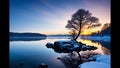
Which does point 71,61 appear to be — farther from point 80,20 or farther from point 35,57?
point 80,20

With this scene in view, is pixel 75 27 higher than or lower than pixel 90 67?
higher

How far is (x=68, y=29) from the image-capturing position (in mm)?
28828

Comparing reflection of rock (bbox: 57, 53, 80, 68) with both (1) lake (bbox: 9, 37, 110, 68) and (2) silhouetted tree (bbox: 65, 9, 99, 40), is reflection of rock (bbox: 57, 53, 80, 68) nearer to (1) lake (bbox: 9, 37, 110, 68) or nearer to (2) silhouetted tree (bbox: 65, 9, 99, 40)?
(1) lake (bbox: 9, 37, 110, 68)

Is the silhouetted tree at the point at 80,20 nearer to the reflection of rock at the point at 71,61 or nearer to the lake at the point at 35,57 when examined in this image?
the lake at the point at 35,57

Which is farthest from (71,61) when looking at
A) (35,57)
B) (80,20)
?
(80,20)

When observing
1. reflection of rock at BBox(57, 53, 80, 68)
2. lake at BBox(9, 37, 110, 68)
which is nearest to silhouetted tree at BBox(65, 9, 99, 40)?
lake at BBox(9, 37, 110, 68)

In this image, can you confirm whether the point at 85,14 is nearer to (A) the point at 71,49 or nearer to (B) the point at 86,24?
(B) the point at 86,24

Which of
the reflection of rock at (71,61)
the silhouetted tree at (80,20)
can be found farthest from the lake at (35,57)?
the silhouetted tree at (80,20)

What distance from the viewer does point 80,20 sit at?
28.1 meters

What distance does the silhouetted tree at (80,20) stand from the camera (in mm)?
28188

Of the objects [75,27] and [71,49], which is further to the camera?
[75,27]
